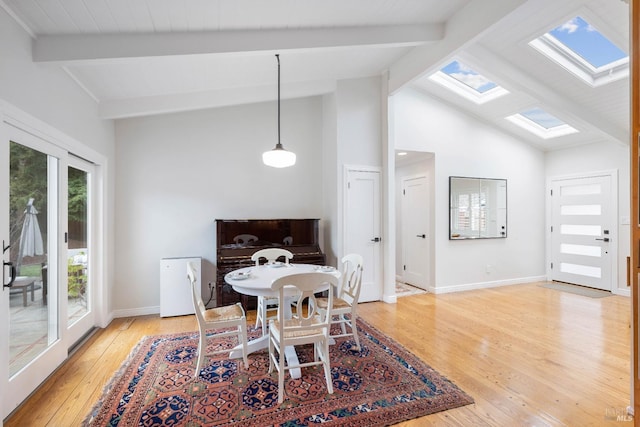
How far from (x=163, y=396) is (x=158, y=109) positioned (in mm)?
3079

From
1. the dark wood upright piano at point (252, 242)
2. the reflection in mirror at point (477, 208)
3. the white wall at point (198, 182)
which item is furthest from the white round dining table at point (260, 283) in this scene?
the reflection in mirror at point (477, 208)

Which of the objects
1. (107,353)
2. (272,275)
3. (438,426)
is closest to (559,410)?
(438,426)

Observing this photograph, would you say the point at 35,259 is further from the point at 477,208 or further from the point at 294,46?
the point at 477,208

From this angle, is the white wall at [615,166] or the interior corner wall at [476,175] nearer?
the white wall at [615,166]

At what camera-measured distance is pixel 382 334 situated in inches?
129

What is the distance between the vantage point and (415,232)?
5.67 meters

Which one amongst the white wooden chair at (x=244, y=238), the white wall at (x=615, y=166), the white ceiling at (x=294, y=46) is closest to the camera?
the white ceiling at (x=294, y=46)

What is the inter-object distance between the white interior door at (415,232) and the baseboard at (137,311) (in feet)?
13.7

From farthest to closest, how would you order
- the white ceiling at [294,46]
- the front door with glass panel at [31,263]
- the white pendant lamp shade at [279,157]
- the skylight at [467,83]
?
1. the skylight at [467,83]
2. the white pendant lamp shade at [279,157]
3. the white ceiling at [294,46]
4. the front door with glass panel at [31,263]

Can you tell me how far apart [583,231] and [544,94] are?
2843 millimetres

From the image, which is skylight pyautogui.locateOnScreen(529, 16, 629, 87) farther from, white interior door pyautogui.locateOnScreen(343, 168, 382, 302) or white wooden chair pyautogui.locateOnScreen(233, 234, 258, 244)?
white wooden chair pyautogui.locateOnScreen(233, 234, 258, 244)

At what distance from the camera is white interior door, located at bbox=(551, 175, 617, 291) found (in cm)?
503

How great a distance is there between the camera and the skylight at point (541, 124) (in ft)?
16.8

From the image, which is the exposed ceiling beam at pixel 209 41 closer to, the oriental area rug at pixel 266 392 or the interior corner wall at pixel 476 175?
the interior corner wall at pixel 476 175
